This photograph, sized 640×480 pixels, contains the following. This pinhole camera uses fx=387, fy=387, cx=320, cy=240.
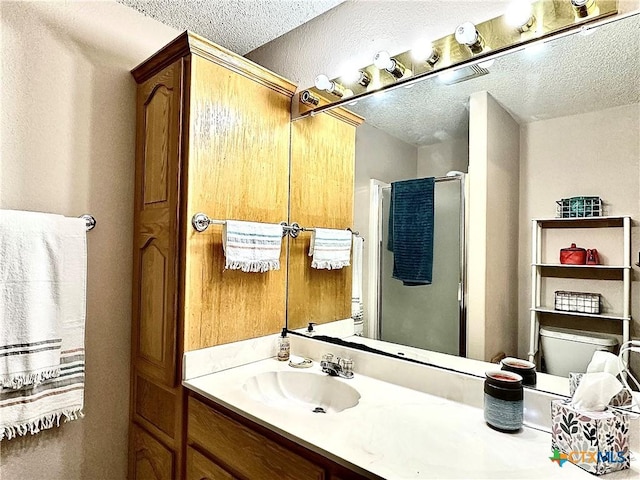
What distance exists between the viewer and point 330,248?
1.79 metres

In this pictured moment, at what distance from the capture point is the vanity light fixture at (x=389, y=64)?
1442 mm

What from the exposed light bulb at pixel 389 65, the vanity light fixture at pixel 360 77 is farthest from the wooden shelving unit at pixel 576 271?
the vanity light fixture at pixel 360 77

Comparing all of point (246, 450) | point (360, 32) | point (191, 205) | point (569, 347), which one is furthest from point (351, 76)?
point (246, 450)

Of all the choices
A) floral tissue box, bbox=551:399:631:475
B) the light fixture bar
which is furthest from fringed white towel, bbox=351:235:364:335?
floral tissue box, bbox=551:399:631:475

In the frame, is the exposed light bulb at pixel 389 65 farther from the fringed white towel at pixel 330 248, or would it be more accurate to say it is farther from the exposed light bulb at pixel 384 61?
the fringed white towel at pixel 330 248

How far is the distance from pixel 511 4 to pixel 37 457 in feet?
7.76

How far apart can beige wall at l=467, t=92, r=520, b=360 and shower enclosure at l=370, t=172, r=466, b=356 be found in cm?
4

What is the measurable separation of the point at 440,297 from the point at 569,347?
41 cm

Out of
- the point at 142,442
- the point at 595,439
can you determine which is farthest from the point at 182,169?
the point at 595,439

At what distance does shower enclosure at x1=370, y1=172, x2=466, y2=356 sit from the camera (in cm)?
135

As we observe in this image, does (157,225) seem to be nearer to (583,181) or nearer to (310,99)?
(310,99)

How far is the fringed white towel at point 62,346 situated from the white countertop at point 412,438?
0.55 m

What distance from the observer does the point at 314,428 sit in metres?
1.05

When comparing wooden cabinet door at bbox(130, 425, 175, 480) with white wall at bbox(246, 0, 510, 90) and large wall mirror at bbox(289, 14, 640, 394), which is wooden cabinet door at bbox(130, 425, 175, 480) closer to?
large wall mirror at bbox(289, 14, 640, 394)
